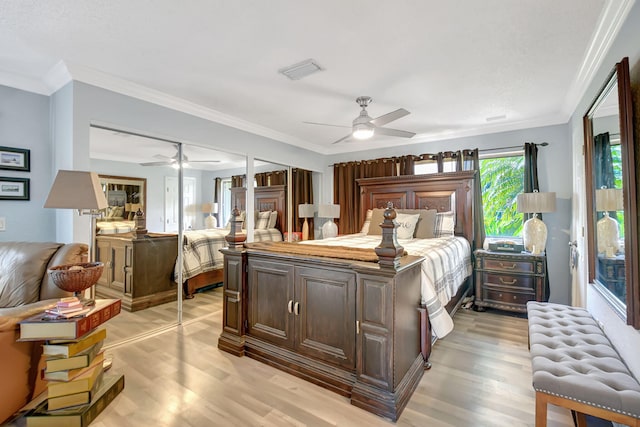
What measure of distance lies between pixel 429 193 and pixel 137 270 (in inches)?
165

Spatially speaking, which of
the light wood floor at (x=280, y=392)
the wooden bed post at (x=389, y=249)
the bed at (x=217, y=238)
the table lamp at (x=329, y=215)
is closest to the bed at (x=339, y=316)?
the wooden bed post at (x=389, y=249)

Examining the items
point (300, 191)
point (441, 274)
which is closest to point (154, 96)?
point (300, 191)

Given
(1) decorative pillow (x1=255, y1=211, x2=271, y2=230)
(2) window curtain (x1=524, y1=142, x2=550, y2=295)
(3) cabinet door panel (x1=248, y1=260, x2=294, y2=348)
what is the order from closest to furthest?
(3) cabinet door panel (x1=248, y1=260, x2=294, y2=348)
(2) window curtain (x1=524, y1=142, x2=550, y2=295)
(1) decorative pillow (x1=255, y1=211, x2=271, y2=230)

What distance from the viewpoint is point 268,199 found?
179 inches

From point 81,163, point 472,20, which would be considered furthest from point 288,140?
point 472,20

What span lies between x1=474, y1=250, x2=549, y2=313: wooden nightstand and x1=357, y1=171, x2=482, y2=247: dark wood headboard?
524mm

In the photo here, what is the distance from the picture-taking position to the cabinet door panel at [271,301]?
235cm

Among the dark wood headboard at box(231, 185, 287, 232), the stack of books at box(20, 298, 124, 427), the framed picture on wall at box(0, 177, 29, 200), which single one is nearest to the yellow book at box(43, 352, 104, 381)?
the stack of books at box(20, 298, 124, 427)

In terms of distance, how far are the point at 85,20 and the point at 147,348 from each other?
264 cm

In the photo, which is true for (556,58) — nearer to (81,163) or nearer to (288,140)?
(288,140)

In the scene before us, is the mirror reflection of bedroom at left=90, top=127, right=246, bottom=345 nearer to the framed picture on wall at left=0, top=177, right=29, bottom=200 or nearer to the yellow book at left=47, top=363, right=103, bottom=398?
the framed picture on wall at left=0, top=177, right=29, bottom=200

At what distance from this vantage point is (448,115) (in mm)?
3746

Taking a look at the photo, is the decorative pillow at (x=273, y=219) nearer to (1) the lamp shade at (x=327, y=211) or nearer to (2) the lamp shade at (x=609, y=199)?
(1) the lamp shade at (x=327, y=211)

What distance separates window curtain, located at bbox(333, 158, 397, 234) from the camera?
5.15 meters
